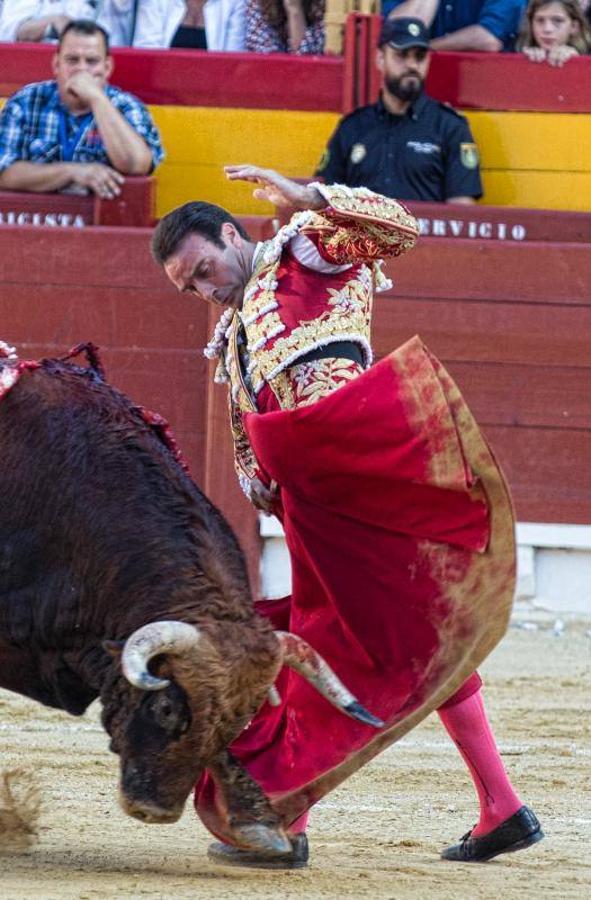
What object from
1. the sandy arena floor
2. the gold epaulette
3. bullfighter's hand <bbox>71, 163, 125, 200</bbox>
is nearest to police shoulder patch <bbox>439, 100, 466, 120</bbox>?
bullfighter's hand <bbox>71, 163, 125, 200</bbox>

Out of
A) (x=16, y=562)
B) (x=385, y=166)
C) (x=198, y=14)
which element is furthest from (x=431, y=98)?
(x=16, y=562)

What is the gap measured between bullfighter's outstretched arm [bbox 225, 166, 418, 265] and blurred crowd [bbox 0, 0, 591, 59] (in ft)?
12.4

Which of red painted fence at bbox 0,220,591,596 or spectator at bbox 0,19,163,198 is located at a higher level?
spectator at bbox 0,19,163,198

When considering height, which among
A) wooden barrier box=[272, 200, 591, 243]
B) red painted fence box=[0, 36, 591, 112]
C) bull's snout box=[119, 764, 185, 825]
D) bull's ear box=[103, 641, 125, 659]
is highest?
red painted fence box=[0, 36, 591, 112]

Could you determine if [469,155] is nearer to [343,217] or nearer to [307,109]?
[307,109]

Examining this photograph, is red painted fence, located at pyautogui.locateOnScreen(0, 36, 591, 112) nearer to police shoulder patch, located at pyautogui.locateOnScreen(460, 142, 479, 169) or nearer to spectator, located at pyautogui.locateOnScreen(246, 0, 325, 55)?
spectator, located at pyautogui.locateOnScreen(246, 0, 325, 55)

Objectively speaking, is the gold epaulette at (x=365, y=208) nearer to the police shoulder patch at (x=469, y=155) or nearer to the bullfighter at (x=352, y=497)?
the bullfighter at (x=352, y=497)

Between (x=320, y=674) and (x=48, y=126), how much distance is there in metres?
4.00

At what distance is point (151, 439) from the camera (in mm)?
3572

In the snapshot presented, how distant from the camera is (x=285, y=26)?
25.2 ft

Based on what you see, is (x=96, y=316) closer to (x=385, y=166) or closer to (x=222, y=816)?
(x=385, y=166)

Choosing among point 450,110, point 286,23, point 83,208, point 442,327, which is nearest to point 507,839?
point 442,327

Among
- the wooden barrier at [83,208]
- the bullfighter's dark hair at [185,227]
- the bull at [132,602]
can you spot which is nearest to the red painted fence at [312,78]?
the wooden barrier at [83,208]

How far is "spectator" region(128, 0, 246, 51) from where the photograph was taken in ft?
25.1
